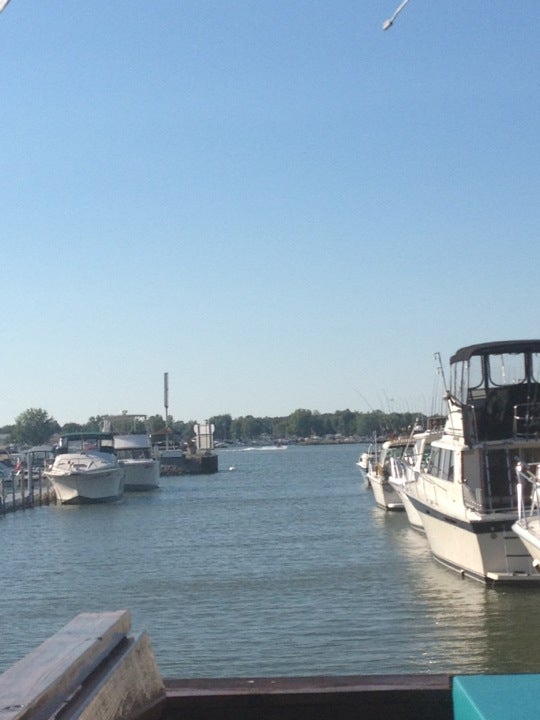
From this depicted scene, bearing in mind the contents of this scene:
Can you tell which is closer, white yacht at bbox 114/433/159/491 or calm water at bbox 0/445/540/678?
calm water at bbox 0/445/540/678

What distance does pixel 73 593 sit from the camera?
86.7 feet

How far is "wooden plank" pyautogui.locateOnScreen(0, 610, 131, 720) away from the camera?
128 inches

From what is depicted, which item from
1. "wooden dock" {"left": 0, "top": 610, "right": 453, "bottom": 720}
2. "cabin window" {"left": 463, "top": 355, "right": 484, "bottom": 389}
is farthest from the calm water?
"wooden dock" {"left": 0, "top": 610, "right": 453, "bottom": 720}

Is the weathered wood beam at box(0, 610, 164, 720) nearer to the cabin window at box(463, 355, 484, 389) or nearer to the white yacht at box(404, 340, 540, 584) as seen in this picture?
the white yacht at box(404, 340, 540, 584)

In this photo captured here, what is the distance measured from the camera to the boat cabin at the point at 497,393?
77.2 feet

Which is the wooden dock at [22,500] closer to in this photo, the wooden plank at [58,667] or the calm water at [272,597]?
the calm water at [272,597]

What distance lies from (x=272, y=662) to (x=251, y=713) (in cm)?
1304

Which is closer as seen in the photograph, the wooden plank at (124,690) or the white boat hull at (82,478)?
the wooden plank at (124,690)

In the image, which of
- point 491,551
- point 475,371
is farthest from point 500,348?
point 491,551

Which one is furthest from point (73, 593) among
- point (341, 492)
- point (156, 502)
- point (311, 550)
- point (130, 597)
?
point (341, 492)

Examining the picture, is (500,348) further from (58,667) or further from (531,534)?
(58,667)

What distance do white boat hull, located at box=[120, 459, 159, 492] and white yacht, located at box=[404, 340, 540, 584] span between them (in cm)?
4750

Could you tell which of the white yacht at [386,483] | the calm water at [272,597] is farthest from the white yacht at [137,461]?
the white yacht at [386,483]

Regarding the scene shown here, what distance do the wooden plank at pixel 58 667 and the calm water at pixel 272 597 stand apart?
1209 centimetres
